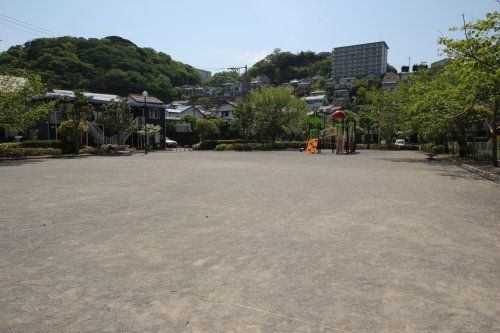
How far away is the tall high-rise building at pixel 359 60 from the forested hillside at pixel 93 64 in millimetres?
84069

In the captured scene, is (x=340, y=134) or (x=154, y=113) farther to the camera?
(x=154, y=113)

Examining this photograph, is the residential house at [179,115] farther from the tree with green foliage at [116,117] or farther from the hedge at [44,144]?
the hedge at [44,144]

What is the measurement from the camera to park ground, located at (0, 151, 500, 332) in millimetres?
3008

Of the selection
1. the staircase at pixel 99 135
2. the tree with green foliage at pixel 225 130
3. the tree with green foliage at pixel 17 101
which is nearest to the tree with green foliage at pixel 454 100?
the tree with green foliage at pixel 17 101

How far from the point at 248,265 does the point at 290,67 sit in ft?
550

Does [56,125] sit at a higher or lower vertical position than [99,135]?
higher

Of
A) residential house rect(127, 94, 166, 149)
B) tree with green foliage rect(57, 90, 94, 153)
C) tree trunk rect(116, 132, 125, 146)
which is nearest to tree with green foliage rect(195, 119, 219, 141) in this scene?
residential house rect(127, 94, 166, 149)

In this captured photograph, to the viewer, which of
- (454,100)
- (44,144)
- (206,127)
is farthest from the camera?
(206,127)

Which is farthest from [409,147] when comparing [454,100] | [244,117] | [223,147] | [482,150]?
[454,100]

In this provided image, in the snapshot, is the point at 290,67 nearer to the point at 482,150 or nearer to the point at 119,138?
the point at 119,138

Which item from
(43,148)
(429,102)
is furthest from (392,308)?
(43,148)

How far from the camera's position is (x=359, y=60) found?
15900 cm

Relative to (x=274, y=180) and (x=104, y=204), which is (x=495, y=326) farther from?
(x=274, y=180)

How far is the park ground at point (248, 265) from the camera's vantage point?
9.87ft
